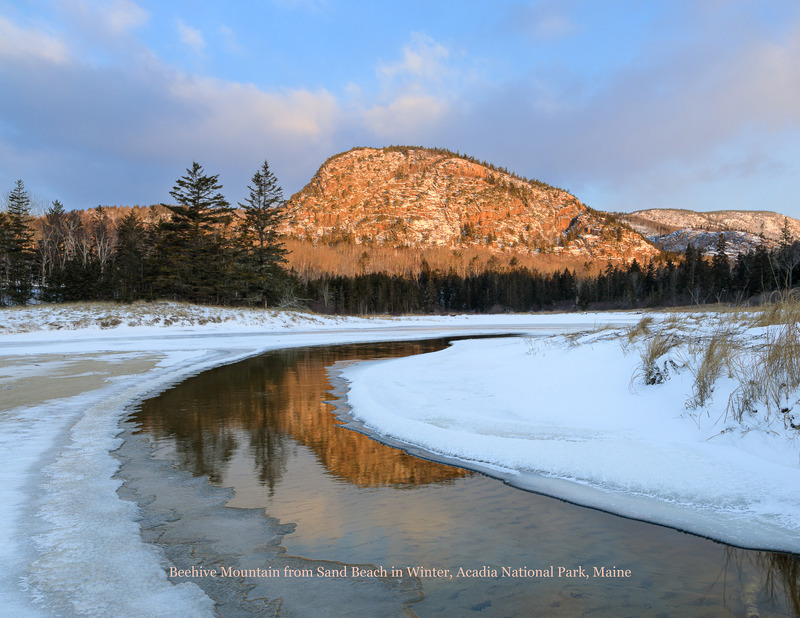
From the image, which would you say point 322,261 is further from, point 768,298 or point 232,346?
point 768,298

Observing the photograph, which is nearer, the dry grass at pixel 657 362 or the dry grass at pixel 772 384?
the dry grass at pixel 772 384

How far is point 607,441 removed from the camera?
6.03 metres

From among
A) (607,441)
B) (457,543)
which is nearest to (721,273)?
(607,441)

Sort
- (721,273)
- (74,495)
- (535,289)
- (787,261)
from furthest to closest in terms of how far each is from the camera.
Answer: (535,289), (721,273), (787,261), (74,495)

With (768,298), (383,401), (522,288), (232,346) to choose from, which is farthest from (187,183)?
(522,288)

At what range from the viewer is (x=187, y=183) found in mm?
44594

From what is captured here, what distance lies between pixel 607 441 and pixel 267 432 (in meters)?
4.89

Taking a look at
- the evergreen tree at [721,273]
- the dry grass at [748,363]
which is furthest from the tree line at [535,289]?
the dry grass at [748,363]

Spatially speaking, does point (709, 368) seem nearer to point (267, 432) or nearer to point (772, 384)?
point (772, 384)

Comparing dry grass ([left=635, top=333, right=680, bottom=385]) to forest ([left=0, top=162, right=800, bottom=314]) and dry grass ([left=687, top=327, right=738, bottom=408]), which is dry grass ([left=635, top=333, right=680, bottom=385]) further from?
forest ([left=0, top=162, right=800, bottom=314])

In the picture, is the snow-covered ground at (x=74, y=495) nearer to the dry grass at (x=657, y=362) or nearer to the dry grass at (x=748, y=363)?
the dry grass at (x=657, y=362)

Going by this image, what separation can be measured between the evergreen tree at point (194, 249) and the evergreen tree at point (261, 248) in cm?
247

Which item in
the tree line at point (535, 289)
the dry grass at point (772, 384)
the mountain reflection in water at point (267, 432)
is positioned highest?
the tree line at point (535, 289)

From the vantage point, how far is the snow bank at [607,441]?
14.1ft
